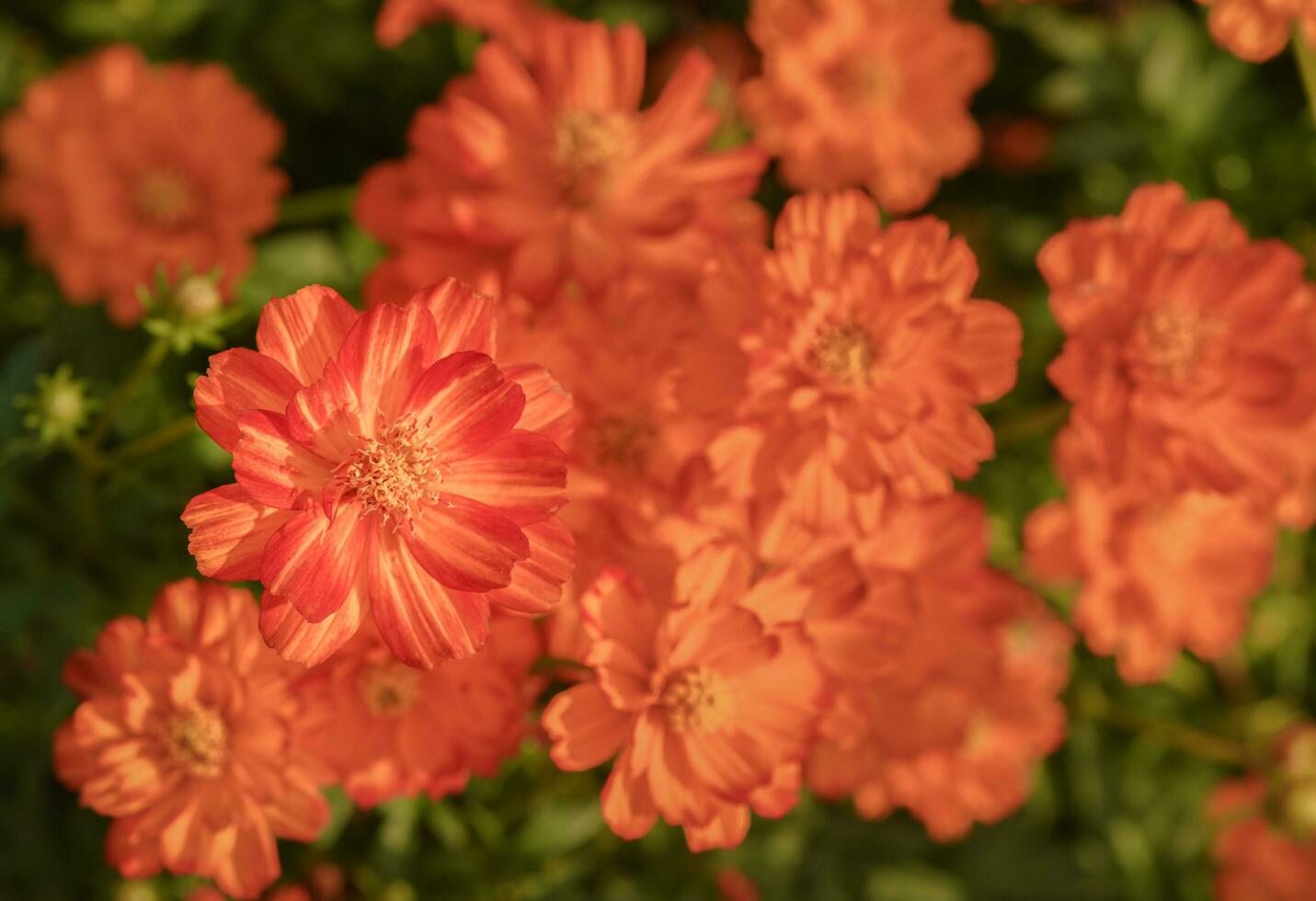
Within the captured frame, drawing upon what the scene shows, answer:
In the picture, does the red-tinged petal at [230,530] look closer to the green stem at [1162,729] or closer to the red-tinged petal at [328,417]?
the red-tinged petal at [328,417]

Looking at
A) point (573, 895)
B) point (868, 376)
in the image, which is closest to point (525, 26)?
point (868, 376)

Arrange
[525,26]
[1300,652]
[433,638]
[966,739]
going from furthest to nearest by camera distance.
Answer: [1300,652], [966,739], [525,26], [433,638]

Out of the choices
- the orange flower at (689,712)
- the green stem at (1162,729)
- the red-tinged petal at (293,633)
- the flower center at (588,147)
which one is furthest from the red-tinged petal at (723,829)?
the green stem at (1162,729)

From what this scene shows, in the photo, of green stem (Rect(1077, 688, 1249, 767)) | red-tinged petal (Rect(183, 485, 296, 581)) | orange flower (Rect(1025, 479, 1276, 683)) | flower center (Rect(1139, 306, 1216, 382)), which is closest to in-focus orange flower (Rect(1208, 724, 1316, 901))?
green stem (Rect(1077, 688, 1249, 767))

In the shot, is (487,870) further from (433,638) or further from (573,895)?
(433,638)

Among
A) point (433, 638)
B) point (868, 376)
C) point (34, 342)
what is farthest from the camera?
point (34, 342)

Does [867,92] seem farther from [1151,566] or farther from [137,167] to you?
[137,167]

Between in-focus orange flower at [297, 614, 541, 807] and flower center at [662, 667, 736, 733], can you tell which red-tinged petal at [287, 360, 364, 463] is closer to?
in-focus orange flower at [297, 614, 541, 807]
